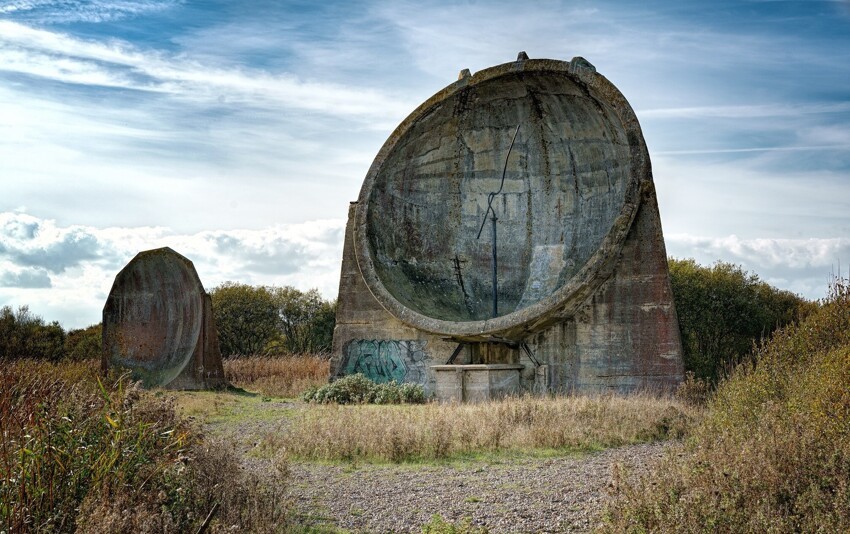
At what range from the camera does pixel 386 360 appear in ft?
65.0

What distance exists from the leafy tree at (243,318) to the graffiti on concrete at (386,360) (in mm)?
18478

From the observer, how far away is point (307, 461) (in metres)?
10.9

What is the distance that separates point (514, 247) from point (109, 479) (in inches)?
582

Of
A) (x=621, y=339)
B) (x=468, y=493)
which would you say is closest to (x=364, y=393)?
(x=621, y=339)

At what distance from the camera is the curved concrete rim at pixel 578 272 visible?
56.5ft

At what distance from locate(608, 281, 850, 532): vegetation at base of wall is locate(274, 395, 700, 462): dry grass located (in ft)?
6.14

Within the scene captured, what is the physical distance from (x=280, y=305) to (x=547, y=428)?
29.2 metres

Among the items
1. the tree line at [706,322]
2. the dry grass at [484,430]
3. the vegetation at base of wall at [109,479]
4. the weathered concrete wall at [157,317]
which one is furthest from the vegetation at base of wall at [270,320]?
the vegetation at base of wall at [109,479]

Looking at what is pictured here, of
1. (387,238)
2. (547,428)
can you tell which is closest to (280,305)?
(387,238)

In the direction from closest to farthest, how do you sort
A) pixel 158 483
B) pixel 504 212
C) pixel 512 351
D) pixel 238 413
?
pixel 158 483 → pixel 238 413 → pixel 512 351 → pixel 504 212

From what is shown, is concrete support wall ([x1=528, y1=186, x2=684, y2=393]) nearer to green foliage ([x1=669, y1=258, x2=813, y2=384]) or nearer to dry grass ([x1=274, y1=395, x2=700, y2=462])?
dry grass ([x1=274, y1=395, x2=700, y2=462])

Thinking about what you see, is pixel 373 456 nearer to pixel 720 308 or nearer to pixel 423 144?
pixel 423 144

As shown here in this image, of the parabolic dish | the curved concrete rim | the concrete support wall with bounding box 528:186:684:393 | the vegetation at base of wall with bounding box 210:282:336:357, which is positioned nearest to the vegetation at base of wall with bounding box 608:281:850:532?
the concrete support wall with bounding box 528:186:684:393

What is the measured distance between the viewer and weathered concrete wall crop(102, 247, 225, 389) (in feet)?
73.3
